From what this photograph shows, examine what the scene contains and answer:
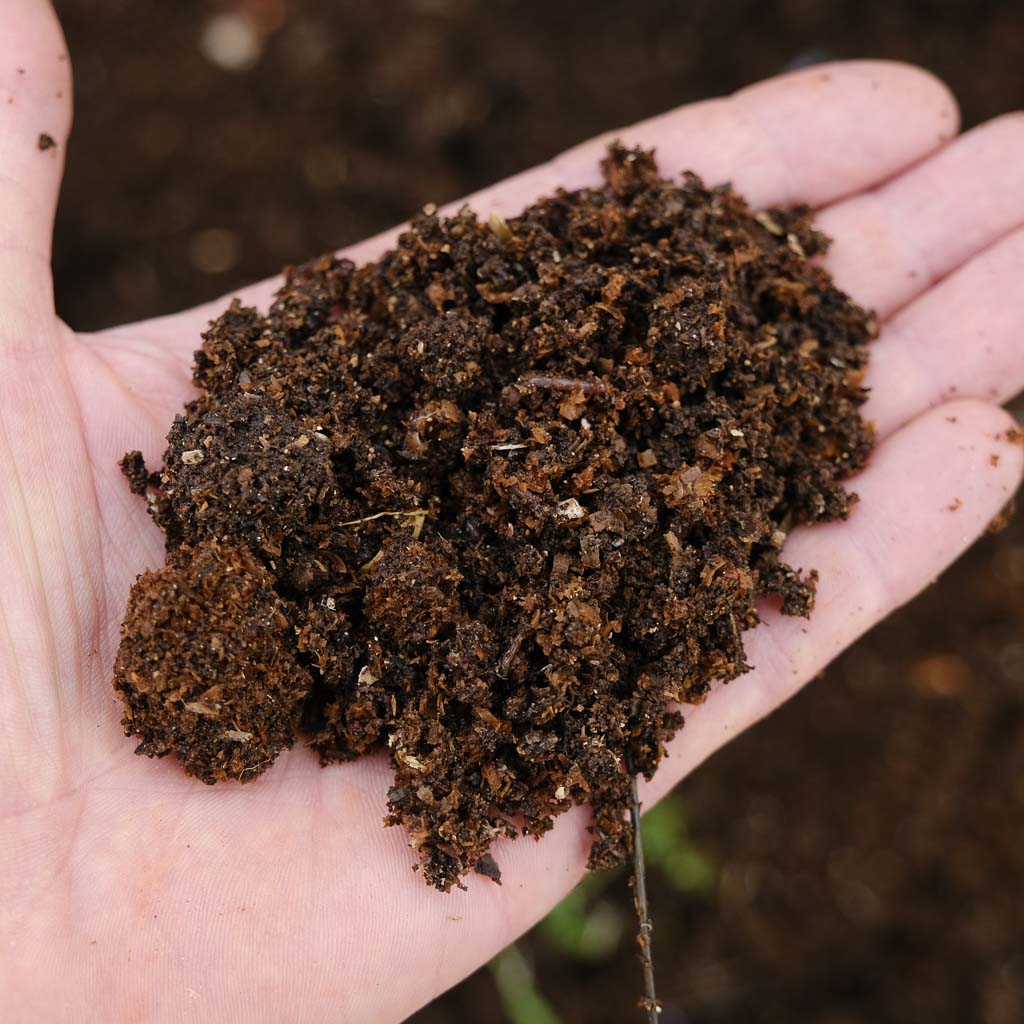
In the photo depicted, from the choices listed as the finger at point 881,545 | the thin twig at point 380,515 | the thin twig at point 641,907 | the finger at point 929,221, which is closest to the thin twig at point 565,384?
the thin twig at point 380,515

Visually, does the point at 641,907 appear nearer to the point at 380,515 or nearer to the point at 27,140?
the point at 380,515

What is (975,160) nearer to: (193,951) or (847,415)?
(847,415)

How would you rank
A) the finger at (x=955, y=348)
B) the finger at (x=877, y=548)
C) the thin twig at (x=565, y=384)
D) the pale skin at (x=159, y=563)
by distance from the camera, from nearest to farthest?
the pale skin at (x=159, y=563) < the thin twig at (x=565, y=384) < the finger at (x=877, y=548) < the finger at (x=955, y=348)

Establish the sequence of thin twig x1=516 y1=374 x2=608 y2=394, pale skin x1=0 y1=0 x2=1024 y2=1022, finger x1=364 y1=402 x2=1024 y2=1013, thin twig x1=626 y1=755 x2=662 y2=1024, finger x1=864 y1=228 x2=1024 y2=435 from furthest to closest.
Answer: finger x1=864 y1=228 x2=1024 y2=435 → finger x1=364 y1=402 x2=1024 y2=1013 → thin twig x1=516 y1=374 x2=608 y2=394 → thin twig x1=626 y1=755 x2=662 y2=1024 → pale skin x1=0 y1=0 x2=1024 y2=1022

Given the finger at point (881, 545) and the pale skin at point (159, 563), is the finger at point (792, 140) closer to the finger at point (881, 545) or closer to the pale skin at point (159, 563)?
the pale skin at point (159, 563)

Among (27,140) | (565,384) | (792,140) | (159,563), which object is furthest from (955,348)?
(27,140)

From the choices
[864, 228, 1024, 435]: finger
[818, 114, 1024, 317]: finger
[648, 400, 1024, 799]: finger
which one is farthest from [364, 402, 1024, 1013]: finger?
[818, 114, 1024, 317]: finger

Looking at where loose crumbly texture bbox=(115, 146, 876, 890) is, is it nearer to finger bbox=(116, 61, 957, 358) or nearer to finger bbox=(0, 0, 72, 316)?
finger bbox=(0, 0, 72, 316)

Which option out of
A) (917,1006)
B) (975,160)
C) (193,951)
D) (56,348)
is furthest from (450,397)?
(917,1006)
